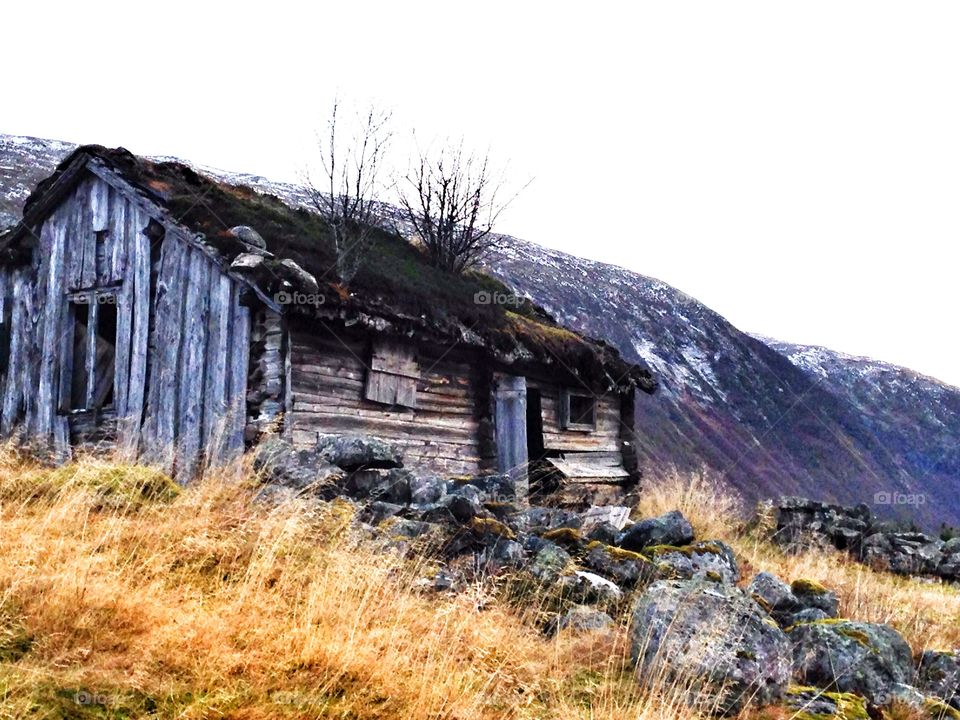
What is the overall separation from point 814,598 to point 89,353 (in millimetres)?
9462

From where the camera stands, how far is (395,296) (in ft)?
37.6

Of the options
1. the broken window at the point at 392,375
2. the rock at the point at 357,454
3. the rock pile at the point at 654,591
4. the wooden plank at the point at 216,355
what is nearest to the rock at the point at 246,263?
the wooden plank at the point at 216,355

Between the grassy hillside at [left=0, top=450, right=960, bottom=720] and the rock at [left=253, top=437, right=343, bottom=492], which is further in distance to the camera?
the rock at [left=253, top=437, right=343, bottom=492]

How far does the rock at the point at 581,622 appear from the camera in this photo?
18.0ft

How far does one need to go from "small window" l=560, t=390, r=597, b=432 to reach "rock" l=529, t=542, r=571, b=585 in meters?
8.30

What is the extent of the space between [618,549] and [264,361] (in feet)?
17.5

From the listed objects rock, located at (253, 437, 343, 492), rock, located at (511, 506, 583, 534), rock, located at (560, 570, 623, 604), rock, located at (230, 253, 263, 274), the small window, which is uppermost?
rock, located at (230, 253, 263, 274)

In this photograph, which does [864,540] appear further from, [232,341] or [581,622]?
[581,622]

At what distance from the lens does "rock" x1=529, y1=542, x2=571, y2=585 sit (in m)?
6.14

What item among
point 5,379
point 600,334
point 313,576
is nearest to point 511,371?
point 5,379

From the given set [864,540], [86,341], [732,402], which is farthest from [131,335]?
[732,402]

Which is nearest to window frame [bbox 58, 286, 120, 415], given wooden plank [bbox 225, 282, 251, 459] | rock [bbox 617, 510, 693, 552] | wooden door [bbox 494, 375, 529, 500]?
wooden plank [bbox 225, 282, 251, 459]

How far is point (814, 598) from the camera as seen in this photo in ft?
22.3

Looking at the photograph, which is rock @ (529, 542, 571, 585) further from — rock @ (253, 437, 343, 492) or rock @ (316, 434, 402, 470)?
rock @ (316, 434, 402, 470)
